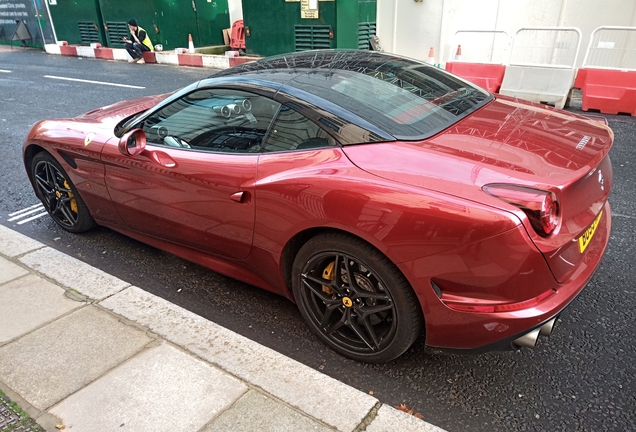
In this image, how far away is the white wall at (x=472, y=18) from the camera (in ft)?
30.6

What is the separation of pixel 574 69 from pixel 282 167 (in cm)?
730

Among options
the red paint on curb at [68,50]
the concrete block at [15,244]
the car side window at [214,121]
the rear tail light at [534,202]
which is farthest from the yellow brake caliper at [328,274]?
the red paint on curb at [68,50]

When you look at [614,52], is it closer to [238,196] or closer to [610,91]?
[610,91]

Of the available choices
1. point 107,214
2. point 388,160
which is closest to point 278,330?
point 388,160

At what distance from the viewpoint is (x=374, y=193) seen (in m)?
2.10

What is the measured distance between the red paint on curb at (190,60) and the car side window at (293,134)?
12397mm

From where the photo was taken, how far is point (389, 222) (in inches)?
81.2

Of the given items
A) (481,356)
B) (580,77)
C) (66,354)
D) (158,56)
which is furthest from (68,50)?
(481,356)

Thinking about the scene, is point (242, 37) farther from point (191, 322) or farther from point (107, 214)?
point (191, 322)

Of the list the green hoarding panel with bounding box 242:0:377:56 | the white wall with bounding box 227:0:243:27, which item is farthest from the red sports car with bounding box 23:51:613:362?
the white wall with bounding box 227:0:243:27

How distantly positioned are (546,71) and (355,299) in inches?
289

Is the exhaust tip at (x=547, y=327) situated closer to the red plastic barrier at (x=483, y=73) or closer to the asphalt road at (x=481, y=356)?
the asphalt road at (x=481, y=356)

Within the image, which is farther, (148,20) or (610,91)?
(148,20)

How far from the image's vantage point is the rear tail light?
189 centimetres
